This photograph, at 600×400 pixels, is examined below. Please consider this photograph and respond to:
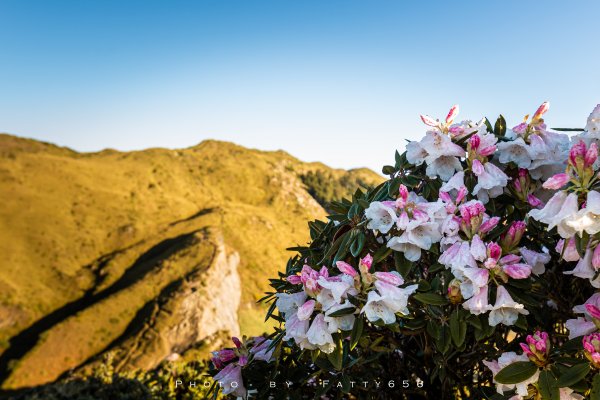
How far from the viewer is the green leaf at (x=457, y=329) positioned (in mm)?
1761

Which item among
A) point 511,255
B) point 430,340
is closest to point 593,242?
point 511,255

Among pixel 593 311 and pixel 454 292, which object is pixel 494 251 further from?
pixel 593 311

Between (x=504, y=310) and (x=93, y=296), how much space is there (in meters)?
16.6

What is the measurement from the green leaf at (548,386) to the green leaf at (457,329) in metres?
0.27

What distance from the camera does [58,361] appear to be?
12898 millimetres

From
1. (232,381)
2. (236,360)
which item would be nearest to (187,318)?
(236,360)

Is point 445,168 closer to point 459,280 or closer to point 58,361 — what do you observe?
point 459,280

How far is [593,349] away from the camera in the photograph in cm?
156

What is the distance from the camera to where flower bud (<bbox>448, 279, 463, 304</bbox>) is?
1.77 meters

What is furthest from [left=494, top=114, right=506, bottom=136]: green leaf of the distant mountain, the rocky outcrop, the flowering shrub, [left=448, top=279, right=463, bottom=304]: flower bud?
the rocky outcrop

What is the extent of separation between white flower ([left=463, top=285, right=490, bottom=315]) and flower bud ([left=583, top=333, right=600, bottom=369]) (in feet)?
1.02

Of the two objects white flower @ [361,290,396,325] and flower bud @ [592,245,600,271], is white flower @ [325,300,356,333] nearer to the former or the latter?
white flower @ [361,290,396,325]

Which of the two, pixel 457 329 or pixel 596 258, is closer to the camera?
pixel 596 258

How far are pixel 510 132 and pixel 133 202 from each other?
852 inches
